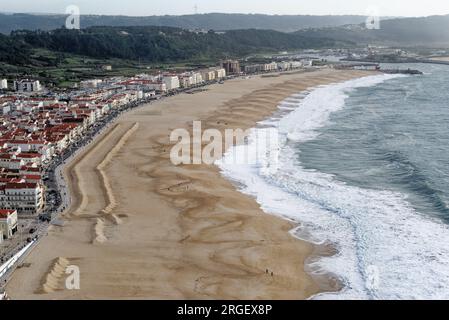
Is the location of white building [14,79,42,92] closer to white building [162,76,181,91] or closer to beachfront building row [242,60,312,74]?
white building [162,76,181,91]

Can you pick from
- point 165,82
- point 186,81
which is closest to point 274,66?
point 186,81

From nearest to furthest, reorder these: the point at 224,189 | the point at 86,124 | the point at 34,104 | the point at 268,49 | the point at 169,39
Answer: the point at 224,189
the point at 86,124
the point at 34,104
the point at 169,39
the point at 268,49

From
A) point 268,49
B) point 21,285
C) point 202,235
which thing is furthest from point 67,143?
point 268,49

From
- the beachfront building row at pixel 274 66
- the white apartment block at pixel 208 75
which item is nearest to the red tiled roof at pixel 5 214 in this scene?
the white apartment block at pixel 208 75

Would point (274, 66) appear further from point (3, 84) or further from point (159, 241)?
point (159, 241)

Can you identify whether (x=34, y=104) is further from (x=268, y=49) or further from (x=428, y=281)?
(x=268, y=49)

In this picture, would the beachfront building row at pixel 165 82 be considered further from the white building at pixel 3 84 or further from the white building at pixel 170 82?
the white building at pixel 3 84
